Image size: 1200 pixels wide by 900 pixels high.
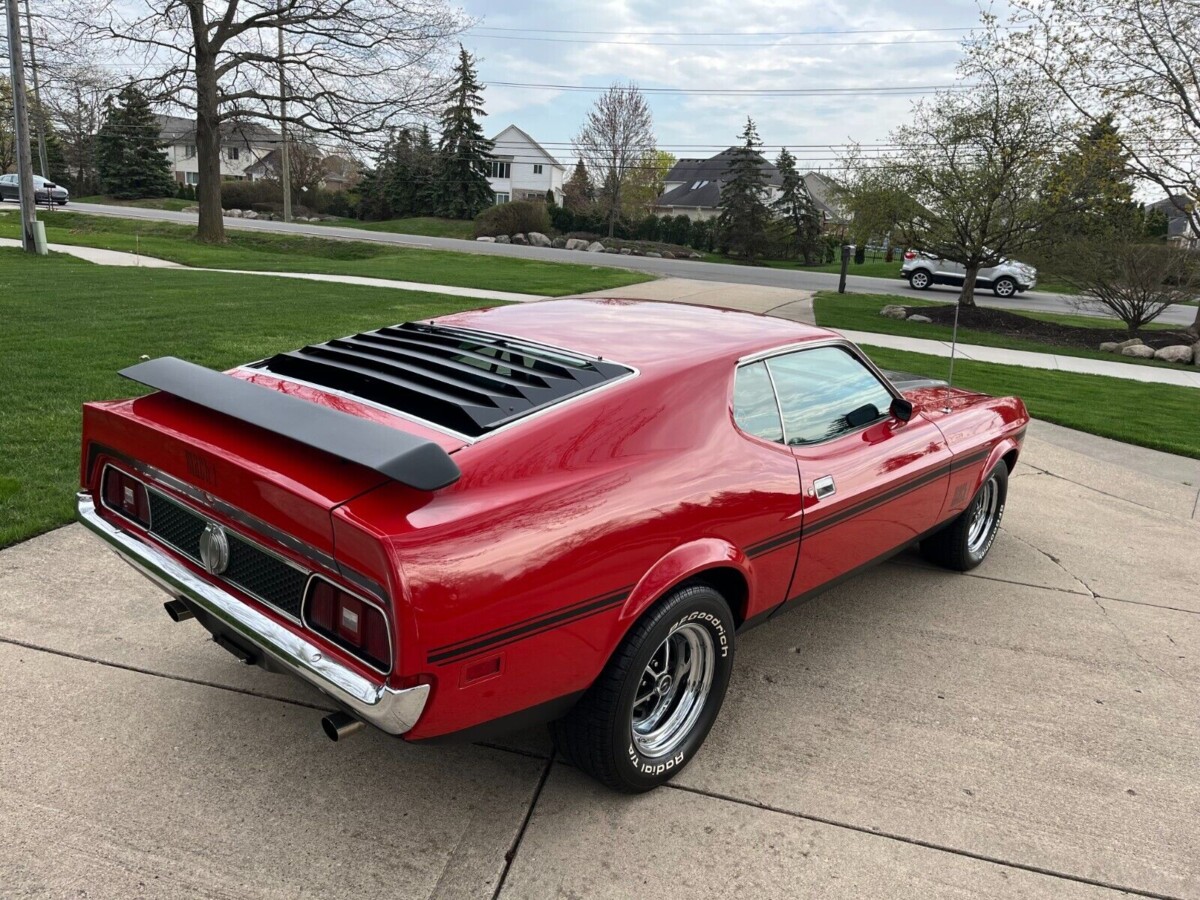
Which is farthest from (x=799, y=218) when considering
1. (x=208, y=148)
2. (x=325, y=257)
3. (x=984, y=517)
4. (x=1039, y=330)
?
(x=984, y=517)

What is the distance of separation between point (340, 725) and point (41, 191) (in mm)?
42714

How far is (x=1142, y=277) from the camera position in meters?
16.0

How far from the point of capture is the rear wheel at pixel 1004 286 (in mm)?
26500

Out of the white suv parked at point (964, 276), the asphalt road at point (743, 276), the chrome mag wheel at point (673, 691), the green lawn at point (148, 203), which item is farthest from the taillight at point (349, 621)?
the green lawn at point (148, 203)

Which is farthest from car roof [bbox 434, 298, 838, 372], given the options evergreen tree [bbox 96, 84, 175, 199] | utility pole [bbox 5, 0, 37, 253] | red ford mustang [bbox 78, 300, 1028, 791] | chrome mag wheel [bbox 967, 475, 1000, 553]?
evergreen tree [bbox 96, 84, 175, 199]

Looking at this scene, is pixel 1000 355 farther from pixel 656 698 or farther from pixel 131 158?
pixel 131 158

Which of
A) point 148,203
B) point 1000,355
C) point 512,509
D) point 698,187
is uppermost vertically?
point 698,187

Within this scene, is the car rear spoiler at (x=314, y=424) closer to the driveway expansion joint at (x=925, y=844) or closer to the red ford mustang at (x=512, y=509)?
the red ford mustang at (x=512, y=509)

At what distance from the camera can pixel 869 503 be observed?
11.2 ft

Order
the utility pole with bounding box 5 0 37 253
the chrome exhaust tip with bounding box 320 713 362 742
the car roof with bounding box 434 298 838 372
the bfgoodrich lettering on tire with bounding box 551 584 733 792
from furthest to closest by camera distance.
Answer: the utility pole with bounding box 5 0 37 253 < the car roof with bounding box 434 298 838 372 < the bfgoodrich lettering on tire with bounding box 551 584 733 792 < the chrome exhaust tip with bounding box 320 713 362 742

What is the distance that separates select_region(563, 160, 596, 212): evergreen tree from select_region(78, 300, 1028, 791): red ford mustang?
159ft

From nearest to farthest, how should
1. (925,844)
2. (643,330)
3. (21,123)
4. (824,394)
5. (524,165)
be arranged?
(925,844)
(643,330)
(824,394)
(21,123)
(524,165)

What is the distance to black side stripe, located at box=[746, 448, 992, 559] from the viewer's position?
291 cm

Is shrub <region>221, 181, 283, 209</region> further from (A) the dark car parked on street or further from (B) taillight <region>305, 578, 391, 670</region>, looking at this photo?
(B) taillight <region>305, 578, 391, 670</region>
